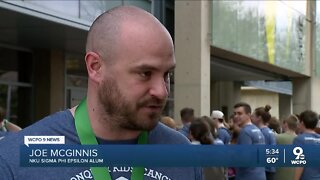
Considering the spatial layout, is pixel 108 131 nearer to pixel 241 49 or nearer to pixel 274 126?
pixel 274 126

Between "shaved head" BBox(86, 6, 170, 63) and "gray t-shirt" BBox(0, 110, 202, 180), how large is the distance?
219 millimetres

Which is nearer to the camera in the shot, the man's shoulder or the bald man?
the bald man

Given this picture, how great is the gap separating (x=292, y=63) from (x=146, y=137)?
71.6ft

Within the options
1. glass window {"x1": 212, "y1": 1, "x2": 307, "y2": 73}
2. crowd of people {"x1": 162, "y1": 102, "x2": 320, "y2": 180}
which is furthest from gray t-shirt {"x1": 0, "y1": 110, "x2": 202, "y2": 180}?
glass window {"x1": 212, "y1": 1, "x2": 307, "y2": 73}

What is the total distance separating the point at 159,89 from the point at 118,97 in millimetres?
111

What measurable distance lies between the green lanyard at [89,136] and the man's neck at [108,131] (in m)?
0.02

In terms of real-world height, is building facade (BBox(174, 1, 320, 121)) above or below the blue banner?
above

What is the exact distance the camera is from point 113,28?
1459 millimetres

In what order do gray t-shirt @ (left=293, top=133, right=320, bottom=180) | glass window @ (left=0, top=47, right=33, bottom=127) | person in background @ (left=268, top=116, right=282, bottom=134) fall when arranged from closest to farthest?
gray t-shirt @ (left=293, top=133, right=320, bottom=180) < person in background @ (left=268, top=116, right=282, bottom=134) < glass window @ (left=0, top=47, right=33, bottom=127)

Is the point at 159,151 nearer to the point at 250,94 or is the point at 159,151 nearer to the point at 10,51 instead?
the point at 10,51

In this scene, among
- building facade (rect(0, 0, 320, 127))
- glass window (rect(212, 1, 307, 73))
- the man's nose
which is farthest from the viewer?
glass window (rect(212, 1, 307, 73))

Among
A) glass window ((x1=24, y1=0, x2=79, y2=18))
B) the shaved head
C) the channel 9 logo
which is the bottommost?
the channel 9 logo

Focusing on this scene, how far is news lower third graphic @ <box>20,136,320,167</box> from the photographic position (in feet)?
3.81

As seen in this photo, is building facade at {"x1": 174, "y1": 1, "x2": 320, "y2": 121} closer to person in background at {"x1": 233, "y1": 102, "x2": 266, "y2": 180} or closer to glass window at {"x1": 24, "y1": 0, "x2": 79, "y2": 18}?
glass window at {"x1": 24, "y1": 0, "x2": 79, "y2": 18}
